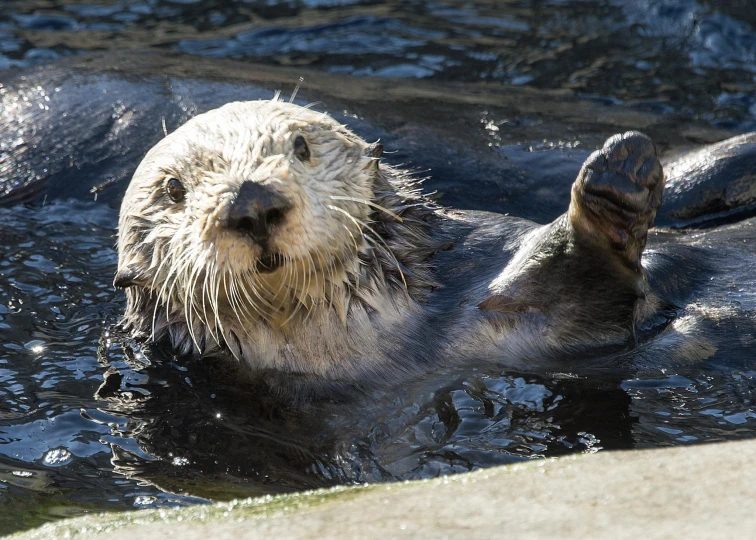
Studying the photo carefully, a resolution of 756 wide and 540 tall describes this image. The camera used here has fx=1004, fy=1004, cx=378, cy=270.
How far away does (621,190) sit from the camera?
342 cm

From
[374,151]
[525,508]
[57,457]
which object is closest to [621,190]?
[374,151]

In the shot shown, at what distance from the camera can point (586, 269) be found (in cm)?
371

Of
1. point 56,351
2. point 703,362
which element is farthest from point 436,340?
point 56,351

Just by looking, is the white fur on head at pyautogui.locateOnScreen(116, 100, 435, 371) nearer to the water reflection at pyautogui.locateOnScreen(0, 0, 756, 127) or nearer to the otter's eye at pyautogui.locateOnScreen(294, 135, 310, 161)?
the otter's eye at pyautogui.locateOnScreen(294, 135, 310, 161)

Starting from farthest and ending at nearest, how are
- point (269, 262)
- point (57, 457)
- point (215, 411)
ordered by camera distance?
point (215, 411) < point (57, 457) < point (269, 262)

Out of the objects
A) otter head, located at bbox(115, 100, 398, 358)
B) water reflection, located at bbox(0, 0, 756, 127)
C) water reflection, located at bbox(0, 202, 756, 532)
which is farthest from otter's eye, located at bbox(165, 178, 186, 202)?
water reflection, located at bbox(0, 0, 756, 127)

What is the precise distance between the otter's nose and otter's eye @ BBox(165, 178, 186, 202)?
617 millimetres

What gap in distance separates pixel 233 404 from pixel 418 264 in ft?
3.04

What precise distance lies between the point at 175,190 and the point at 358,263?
2.45 feet

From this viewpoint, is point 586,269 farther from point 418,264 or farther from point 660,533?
point 660,533

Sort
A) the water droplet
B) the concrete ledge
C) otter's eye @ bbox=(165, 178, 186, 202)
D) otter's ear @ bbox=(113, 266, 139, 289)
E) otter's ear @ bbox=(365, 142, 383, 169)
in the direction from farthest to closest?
otter's ear @ bbox=(365, 142, 383, 169) < otter's ear @ bbox=(113, 266, 139, 289) < otter's eye @ bbox=(165, 178, 186, 202) < the water droplet < the concrete ledge

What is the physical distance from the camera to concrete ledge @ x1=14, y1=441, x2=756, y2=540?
2205mm

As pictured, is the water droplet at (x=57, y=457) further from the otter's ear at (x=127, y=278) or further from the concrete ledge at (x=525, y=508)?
the concrete ledge at (x=525, y=508)

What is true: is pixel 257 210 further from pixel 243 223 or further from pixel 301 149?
pixel 301 149
